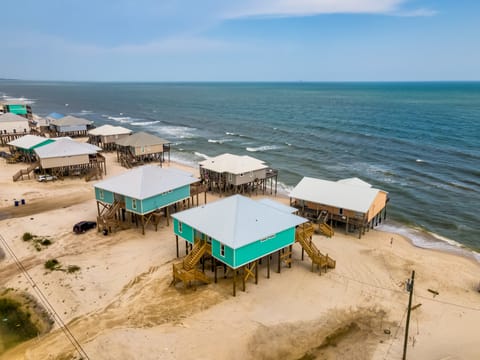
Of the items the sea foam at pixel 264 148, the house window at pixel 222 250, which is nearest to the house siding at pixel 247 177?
the house window at pixel 222 250

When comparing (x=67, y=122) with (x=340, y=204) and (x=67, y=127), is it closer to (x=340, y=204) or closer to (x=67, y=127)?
(x=67, y=127)

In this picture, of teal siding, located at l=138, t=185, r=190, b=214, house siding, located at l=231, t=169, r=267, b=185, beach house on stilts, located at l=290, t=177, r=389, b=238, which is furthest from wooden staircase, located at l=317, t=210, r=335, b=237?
teal siding, located at l=138, t=185, r=190, b=214

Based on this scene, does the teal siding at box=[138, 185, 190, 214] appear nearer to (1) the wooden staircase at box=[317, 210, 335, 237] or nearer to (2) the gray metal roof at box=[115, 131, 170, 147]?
(1) the wooden staircase at box=[317, 210, 335, 237]

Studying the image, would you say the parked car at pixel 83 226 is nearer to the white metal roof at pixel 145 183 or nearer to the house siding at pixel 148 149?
the white metal roof at pixel 145 183

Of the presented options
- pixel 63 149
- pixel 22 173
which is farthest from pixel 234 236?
pixel 22 173

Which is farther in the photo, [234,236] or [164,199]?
[164,199]

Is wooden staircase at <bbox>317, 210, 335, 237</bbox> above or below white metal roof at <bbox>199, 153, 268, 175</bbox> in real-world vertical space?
below

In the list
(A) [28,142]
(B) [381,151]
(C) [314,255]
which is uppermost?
(A) [28,142]
